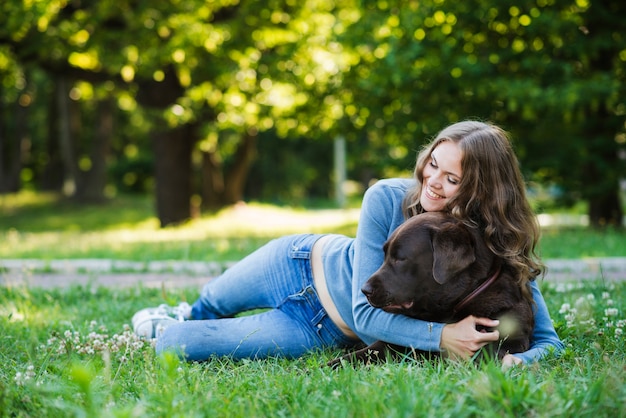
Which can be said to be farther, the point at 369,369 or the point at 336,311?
the point at 336,311

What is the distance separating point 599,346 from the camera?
11.9ft

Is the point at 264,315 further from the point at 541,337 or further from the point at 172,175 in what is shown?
the point at 172,175

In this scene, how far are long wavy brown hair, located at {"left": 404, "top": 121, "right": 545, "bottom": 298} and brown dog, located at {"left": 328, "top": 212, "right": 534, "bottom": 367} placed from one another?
0.10 metres

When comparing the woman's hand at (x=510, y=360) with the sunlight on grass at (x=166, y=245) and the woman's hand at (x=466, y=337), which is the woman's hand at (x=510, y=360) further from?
the sunlight on grass at (x=166, y=245)

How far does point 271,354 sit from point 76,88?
2167 centimetres

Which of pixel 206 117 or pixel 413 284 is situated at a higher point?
pixel 206 117

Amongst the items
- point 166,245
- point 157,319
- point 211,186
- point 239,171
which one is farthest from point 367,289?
point 211,186

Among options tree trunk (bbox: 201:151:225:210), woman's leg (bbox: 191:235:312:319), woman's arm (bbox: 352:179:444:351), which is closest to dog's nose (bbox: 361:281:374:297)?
woman's arm (bbox: 352:179:444:351)

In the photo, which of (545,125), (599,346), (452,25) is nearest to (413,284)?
(599,346)

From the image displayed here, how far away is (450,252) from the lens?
3201 millimetres

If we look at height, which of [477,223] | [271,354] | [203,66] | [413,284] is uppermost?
[203,66]

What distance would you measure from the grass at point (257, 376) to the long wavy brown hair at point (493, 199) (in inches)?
21.9

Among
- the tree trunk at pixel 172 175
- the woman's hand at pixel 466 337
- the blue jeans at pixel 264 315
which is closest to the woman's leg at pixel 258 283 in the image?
the blue jeans at pixel 264 315

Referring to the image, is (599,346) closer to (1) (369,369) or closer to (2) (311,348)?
(1) (369,369)
